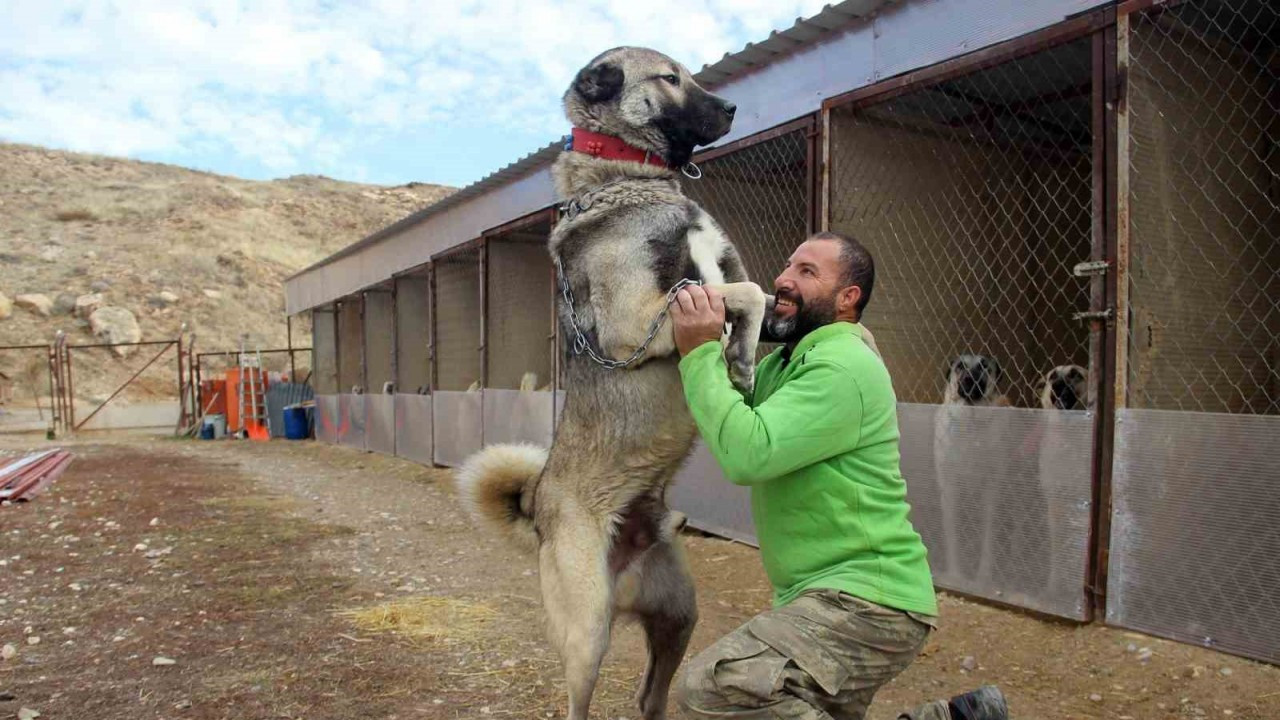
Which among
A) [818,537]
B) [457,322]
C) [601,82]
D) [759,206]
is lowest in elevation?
[818,537]

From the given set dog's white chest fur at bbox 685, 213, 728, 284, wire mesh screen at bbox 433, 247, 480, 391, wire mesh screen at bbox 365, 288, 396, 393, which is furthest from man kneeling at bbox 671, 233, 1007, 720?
wire mesh screen at bbox 365, 288, 396, 393

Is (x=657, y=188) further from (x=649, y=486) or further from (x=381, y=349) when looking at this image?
(x=381, y=349)

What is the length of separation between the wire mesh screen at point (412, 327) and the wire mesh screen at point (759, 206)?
689 cm

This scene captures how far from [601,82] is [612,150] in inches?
9.4

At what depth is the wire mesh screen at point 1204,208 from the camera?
4203 mm

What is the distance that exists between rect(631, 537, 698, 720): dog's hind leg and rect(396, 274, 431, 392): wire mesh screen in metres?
10.7

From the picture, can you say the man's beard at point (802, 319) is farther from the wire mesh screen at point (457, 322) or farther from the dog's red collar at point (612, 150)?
the wire mesh screen at point (457, 322)

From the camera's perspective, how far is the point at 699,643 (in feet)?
14.1

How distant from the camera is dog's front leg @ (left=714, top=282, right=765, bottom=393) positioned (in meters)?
2.35

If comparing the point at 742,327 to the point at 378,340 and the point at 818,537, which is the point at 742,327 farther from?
the point at 378,340

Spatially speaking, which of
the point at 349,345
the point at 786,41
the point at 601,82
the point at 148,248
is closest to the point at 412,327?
the point at 349,345

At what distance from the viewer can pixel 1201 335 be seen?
4805mm

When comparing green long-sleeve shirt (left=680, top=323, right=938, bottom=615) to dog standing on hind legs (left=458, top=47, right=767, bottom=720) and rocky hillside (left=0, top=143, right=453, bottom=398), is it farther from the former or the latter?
rocky hillside (left=0, top=143, right=453, bottom=398)

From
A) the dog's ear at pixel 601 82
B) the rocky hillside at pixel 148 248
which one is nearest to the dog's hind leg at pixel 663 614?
the dog's ear at pixel 601 82
